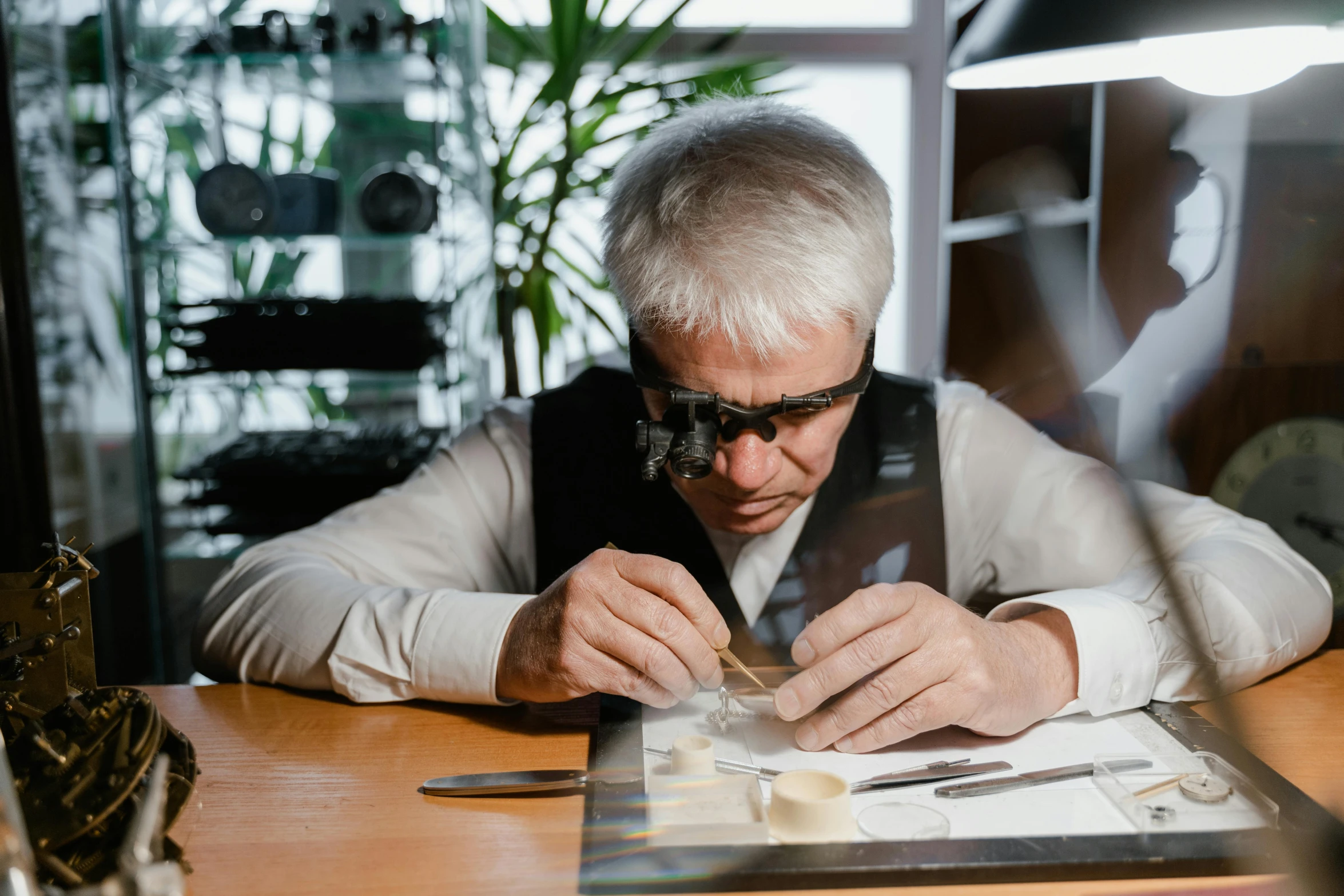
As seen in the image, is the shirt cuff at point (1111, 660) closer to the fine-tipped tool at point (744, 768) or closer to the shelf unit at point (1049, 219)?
the fine-tipped tool at point (744, 768)

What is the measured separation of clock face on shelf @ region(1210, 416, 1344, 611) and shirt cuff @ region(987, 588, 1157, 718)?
99cm

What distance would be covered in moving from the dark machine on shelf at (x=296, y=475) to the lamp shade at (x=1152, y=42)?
1.80 m

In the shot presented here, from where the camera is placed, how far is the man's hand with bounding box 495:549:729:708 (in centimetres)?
109

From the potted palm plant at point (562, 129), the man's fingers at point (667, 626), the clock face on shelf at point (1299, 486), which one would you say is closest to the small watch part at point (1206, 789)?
the man's fingers at point (667, 626)

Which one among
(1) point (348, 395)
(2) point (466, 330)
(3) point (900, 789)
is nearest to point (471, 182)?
(2) point (466, 330)

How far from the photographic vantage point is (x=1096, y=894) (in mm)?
803

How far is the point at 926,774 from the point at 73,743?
29.7 inches

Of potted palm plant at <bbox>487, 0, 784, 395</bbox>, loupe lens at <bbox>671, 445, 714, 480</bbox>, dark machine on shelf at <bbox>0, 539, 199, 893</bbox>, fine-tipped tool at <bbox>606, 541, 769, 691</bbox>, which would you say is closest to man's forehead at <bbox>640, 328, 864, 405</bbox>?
loupe lens at <bbox>671, 445, 714, 480</bbox>

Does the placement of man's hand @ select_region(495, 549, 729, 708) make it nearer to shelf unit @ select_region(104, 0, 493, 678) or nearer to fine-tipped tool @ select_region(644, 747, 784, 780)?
fine-tipped tool @ select_region(644, 747, 784, 780)

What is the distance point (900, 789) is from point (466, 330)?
2.38m

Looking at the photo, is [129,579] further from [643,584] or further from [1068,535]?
[1068,535]

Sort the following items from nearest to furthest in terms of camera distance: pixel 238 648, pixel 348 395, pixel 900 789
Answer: pixel 900 789 → pixel 238 648 → pixel 348 395

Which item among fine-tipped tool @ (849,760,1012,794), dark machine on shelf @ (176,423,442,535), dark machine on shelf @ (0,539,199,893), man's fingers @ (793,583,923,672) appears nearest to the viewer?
dark machine on shelf @ (0,539,199,893)

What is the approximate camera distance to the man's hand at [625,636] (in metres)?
1.09
